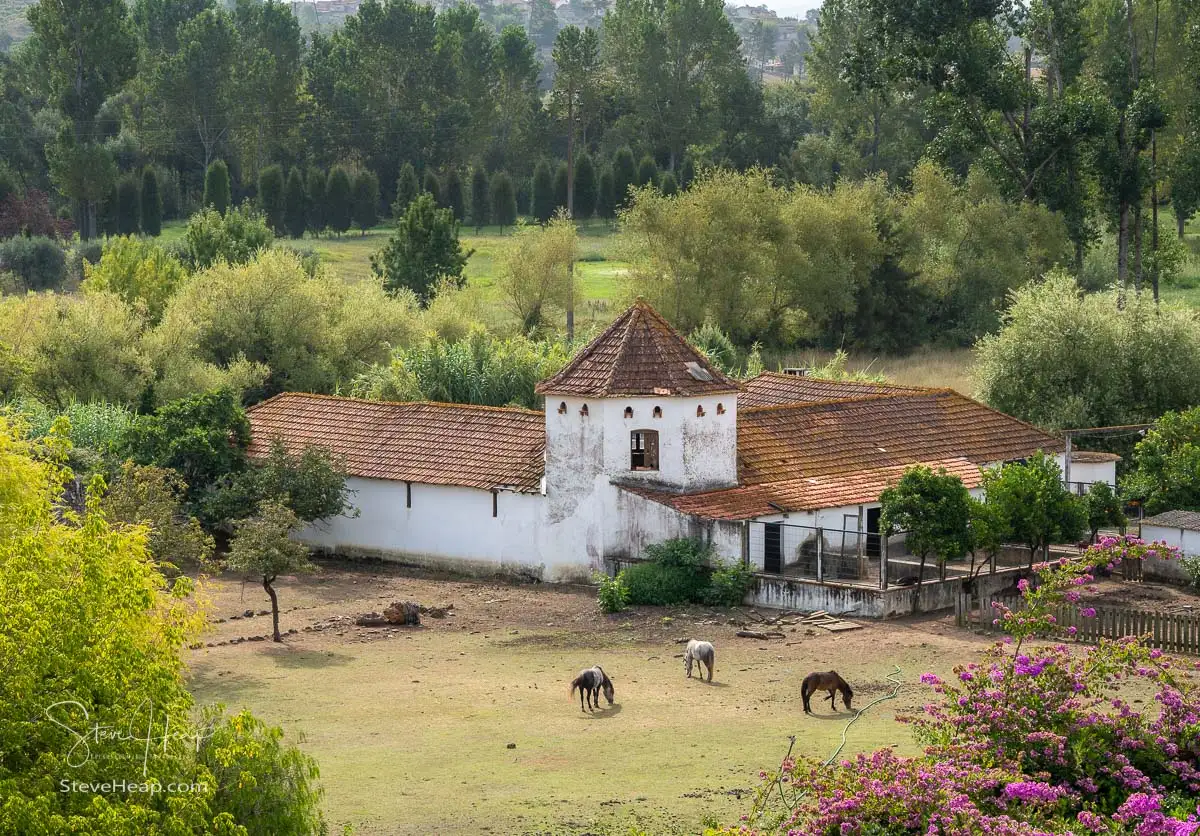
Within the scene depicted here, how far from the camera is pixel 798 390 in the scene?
1893 inches

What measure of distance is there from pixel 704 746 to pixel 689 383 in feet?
43.9


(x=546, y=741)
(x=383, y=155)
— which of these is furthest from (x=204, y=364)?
(x=383, y=155)

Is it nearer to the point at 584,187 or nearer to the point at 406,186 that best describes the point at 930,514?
the point at 406,186

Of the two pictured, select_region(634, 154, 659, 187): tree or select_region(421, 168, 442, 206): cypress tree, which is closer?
select_region(421, 168, 442, 206): cypress tree

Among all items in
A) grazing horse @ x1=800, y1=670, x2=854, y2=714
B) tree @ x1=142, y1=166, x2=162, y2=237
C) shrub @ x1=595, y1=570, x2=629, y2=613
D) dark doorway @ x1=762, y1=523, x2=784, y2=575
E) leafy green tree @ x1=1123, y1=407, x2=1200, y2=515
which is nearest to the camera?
grazing horse @ x1=800, y1=670, x2=854, y2=714

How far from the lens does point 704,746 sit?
81.9 feet

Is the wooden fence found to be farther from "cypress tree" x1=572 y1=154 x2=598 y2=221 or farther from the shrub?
"cypress tree" x1=572 y1=154 x2=598 y2=221

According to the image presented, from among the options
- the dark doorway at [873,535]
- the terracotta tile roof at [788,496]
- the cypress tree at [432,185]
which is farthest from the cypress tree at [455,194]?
the dark doorway at [873,535]

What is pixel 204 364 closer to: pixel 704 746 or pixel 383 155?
pixel 704 746

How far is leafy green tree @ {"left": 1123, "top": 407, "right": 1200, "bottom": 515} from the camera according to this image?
1531 inches

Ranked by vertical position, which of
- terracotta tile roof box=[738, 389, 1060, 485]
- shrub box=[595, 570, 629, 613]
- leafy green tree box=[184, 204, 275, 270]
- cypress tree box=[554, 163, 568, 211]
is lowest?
Result: shrub box=[595, 570, 629, 613]

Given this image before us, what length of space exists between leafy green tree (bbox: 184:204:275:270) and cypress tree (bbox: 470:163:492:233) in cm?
2905

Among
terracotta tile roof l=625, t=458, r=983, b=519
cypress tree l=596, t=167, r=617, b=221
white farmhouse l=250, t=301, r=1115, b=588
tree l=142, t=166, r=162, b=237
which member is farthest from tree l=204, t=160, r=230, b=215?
terracotta tile roof l=625, t=458, r=983, b=519

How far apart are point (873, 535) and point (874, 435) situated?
4.59 m
